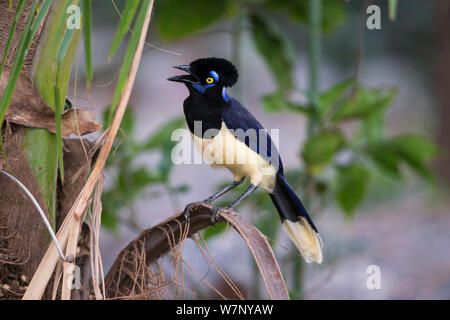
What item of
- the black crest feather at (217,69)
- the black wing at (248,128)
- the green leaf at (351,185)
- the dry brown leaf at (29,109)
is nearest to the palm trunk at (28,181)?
the dry brown leaf at (29,109)

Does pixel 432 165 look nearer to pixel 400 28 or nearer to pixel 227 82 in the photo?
pixel 400 28

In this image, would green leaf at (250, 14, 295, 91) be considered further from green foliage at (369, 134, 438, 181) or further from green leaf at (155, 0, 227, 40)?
green foliage at (369, 134, 438, 181)

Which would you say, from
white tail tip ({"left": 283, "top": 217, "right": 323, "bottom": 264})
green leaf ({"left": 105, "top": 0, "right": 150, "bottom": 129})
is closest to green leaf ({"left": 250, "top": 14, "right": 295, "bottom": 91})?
white tail tip ({"left": 283, "top": 217, "right": 323, "bottom": 264})

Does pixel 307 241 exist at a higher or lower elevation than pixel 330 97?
lower

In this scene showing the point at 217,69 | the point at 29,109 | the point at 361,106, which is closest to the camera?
the point at 29,109

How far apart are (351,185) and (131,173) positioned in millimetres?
809

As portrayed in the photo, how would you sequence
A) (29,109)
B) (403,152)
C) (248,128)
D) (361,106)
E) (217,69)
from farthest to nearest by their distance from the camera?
(403,152), (361,106), (248,128), (217,69), (29,109)

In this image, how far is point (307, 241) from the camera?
1277mm

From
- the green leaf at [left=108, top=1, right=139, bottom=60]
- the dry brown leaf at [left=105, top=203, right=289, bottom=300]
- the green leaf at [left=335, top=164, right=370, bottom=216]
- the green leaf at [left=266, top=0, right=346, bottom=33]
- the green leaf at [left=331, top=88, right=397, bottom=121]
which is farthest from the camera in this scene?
the green leaf at [left=266, top=0, right=346, bottom=33]

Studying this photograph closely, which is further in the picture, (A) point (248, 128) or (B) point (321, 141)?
(B) point (321, 141)

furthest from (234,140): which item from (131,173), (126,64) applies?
(131,173)

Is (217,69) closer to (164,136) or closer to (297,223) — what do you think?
(297,223)

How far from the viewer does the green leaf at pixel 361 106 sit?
6.23 ft

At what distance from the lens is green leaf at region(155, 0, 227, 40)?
7.66 feet
